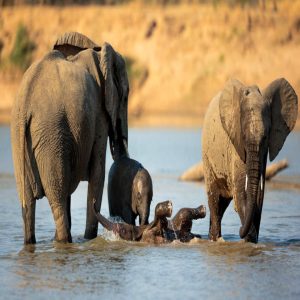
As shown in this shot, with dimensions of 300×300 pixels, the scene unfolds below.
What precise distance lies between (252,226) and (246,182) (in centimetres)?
60

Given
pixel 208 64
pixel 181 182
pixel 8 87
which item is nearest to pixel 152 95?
pixel 208 64

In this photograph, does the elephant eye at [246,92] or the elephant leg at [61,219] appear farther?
the elephant eye at [246,92]

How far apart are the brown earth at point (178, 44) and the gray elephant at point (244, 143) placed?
1351 inches

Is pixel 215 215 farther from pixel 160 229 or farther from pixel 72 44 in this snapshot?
pixel 72 44

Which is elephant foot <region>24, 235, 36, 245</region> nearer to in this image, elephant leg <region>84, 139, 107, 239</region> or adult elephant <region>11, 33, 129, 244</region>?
adult elephant <region>11, 33, 129, 244</region>

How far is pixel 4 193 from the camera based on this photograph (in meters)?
19.2

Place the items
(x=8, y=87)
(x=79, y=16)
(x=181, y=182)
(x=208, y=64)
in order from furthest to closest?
(x=79, y=16)
(x=8, y=87)
(x=208, y=64)
(x=181, y=182)

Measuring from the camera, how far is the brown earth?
172ft

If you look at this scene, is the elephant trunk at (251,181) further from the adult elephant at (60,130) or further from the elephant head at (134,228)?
the adult elephant at (60,130)

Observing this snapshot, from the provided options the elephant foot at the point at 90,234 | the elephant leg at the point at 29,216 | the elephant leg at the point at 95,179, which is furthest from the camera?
the elephant foot at the point at 90,234

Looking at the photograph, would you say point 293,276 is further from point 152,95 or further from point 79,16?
point 79,16

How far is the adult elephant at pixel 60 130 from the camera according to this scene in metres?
11.8

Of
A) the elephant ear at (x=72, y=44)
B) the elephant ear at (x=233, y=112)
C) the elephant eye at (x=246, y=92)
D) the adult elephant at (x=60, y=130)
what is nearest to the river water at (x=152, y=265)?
the adult elephant at (x=60, y=130)

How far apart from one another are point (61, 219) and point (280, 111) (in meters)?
2.66
